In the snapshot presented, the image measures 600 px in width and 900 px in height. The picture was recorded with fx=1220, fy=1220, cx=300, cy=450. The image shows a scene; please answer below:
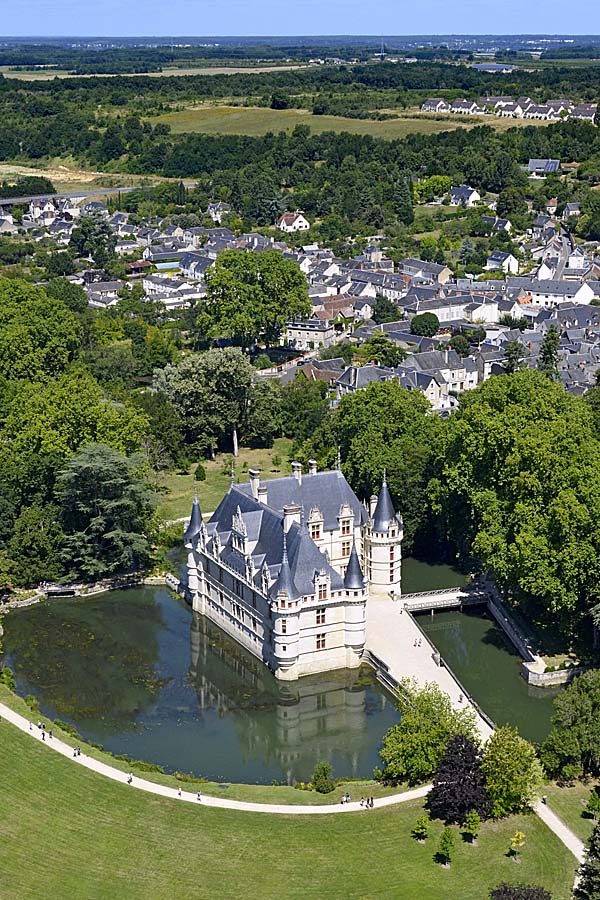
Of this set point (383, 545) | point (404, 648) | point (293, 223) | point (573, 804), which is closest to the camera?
point (573, 804)

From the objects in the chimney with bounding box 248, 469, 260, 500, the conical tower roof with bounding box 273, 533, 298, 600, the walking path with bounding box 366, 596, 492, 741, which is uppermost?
the chimney with bounding box 248, 469, 260, 500

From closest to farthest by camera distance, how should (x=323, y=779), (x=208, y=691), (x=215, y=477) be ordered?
(x=323, y=779), (x=208, y=691), (x=215, y=477)

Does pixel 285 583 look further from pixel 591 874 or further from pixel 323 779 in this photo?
pixel 591 874

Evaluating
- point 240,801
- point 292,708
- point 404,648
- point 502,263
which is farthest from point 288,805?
point 502,263

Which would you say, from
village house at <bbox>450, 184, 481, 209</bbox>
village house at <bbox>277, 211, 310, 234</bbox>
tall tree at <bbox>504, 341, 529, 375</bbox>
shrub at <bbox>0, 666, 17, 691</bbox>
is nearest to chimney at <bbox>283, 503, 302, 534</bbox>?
shrub at <bbox>0, 666, 17, 691</bbox>

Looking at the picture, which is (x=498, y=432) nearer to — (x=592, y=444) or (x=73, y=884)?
(x=592, y=444)

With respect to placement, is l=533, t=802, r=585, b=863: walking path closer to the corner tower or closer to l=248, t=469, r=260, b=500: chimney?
the corner tower

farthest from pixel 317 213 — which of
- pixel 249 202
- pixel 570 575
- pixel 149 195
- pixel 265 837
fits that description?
pixel 265 837
